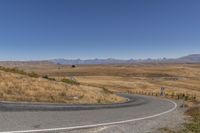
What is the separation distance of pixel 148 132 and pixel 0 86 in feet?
43.7

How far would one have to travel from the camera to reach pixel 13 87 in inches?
816

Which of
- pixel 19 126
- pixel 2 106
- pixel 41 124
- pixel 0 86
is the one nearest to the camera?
pixel 19 126

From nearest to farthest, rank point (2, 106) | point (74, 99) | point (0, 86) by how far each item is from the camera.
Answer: point (2, 106) < point (0, 86) < point (74, 99)

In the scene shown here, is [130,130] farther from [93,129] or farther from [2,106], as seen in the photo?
[2,106]

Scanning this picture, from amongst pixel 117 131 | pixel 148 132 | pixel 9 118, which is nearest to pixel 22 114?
pixel 9 118

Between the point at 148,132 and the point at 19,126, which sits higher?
the point at 19,126

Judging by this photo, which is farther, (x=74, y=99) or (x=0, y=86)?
(x=74, y=99)

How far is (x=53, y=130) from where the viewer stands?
30.7ft

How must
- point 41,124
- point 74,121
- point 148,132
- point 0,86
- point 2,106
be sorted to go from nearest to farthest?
point 41,124, point 148,132, point 74,121, point 2,106, point 0,86

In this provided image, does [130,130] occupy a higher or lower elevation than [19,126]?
lower

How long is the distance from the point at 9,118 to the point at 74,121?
2.76 meters

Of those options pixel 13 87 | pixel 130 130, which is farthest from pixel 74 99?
pixel 130 130

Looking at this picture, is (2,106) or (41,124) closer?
(41,124)

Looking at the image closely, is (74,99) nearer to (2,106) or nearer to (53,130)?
(2,106)
